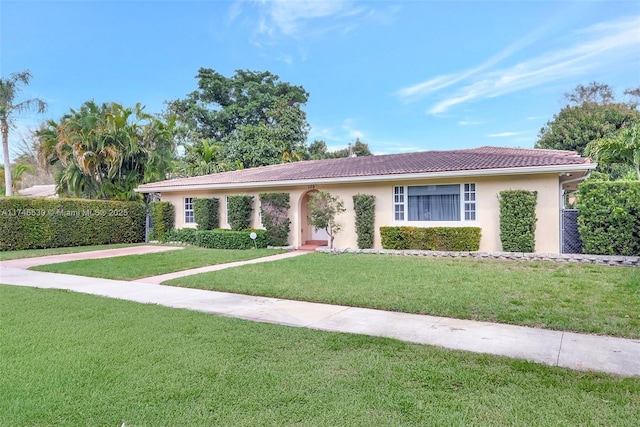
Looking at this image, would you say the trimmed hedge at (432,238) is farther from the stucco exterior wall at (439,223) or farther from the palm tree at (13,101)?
the palm tree at (13,101)

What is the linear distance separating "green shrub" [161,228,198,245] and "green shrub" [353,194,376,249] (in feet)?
27.5

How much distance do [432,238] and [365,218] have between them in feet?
8.85

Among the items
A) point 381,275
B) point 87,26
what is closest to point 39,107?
point 87,26

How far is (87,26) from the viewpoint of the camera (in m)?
19.2

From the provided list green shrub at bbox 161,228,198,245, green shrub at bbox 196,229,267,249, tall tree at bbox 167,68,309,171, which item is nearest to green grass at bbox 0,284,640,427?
green shrub at bbox 196,229,267,249

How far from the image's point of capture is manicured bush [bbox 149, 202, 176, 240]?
20641mm

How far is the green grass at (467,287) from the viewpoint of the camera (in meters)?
6.29

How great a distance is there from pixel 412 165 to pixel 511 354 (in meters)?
11.9

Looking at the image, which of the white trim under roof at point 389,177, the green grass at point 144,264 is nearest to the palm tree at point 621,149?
the white trim under roof at point 389,177

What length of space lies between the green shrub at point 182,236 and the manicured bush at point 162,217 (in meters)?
0.34

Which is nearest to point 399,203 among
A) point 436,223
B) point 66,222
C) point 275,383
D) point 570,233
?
point 436,223

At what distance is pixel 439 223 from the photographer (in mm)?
14555

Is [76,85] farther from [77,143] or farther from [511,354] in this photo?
[511,354]

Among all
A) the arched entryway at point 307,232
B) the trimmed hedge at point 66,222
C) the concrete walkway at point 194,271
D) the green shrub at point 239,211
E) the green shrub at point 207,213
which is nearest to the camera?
the concrete walkway at point 194,271
